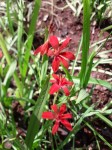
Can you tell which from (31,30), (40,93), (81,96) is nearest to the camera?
(40,93)

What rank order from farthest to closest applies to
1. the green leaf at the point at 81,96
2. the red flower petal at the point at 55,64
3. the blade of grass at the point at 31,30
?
the blade of grass at the point at 31,30, the green leaf at the point at 81,96, the red flower petal at the point at 55,64

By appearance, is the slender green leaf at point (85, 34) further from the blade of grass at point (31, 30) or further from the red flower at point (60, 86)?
the blade of grass at point (31, 30)

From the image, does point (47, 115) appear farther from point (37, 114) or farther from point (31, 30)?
point (31, 30)

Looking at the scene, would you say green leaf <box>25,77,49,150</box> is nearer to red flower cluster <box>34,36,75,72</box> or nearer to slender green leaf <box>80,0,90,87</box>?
red flower cluster <box>34,36,75,72</box>

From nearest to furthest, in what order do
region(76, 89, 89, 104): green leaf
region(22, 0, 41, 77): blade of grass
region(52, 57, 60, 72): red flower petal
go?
region(52, 57, 60, 72): red flower petal → region(76, 89, 89, 104): green leaf → region(22, 0, 41, 77): blade of grass

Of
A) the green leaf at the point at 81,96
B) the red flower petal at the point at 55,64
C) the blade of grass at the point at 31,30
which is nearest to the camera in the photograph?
the red flower petal at the point at 55,64

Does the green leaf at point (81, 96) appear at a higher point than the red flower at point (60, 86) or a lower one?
lower

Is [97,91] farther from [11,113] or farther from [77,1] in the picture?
[77,1]

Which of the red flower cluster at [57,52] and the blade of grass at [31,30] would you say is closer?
the red flower cluster at [57,52]

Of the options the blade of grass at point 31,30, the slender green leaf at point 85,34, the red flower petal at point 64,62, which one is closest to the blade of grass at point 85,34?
the slender green leaf at point 85,34

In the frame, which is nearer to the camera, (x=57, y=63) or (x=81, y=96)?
(x=57, y=63)

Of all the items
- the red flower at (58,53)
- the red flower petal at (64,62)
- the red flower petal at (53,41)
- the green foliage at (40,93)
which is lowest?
the green foliage at (40,93)

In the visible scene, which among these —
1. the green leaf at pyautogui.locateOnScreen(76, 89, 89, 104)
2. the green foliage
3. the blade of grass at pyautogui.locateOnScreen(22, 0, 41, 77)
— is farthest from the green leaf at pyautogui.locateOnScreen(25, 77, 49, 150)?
the blade of grass at pyautogui.locateOnScreen(22, 0, 41, 77)

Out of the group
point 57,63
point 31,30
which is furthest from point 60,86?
point 31,30
